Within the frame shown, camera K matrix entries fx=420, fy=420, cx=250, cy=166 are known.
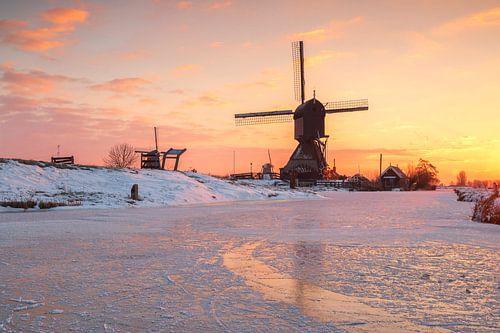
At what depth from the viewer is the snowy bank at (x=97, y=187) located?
63.3 feet

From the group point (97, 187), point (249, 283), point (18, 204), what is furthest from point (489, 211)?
point (97, 187)

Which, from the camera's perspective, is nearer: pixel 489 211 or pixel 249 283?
pixel 249 283

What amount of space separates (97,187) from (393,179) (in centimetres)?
6323

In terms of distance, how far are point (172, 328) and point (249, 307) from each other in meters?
0.81

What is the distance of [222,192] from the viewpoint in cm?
2905

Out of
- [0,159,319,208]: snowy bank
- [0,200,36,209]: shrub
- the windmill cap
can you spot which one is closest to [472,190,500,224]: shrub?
[0,159,319,208]: snowy bank

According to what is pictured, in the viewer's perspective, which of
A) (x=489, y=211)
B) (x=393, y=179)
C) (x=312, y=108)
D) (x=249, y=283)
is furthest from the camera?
(x=393, y=179)

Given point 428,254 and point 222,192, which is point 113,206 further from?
point 428,254

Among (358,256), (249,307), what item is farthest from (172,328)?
(358,256)

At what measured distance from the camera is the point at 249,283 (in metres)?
4.64

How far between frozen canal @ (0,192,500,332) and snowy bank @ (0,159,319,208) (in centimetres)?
Result: 1118

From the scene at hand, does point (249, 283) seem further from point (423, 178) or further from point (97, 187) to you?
point (423, 178)

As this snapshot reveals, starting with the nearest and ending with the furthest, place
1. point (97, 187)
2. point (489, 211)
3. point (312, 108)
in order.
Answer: point (489, 211)
point (97, 187)
point (312, 108)

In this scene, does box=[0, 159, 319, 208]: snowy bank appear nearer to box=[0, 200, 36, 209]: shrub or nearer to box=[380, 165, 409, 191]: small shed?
box=[0, 200, 36, 209]: shrub
